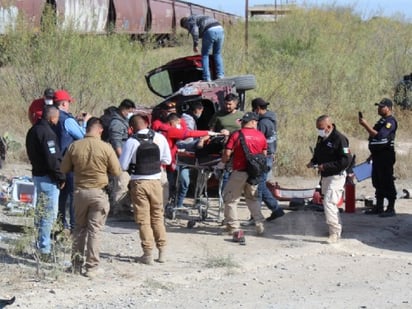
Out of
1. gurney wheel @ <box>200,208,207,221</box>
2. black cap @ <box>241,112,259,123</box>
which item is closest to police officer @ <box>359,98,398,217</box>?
black cap @ <box>241,112,259,123</box>

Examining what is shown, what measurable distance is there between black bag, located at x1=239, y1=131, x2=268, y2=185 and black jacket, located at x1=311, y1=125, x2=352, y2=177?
0.78 meters

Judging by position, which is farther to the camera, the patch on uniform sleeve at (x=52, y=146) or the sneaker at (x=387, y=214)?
the sneaker at (x=387, y=214)

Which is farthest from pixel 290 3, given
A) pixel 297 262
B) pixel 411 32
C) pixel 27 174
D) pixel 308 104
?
pixel 297 262

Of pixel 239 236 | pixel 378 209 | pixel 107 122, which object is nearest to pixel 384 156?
pixel 378 209

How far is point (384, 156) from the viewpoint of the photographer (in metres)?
11.9

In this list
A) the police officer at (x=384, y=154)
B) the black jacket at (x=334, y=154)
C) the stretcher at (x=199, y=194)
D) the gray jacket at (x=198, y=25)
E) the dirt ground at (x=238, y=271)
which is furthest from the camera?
the gray jacket at (x=198, y=25)

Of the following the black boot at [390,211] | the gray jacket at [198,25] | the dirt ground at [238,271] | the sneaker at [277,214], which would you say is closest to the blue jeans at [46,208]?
the dirt ground at [238,271]

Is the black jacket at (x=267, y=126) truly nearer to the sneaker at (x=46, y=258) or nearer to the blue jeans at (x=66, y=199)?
the blue jeans at (x=66, y=199)

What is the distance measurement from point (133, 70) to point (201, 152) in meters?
9.85

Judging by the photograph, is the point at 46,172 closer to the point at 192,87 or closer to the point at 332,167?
the point at 332,167

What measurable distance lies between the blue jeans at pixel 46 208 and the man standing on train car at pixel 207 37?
5153 millimetres

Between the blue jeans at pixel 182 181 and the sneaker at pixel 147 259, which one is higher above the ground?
the blue jeans at pixel 182 181

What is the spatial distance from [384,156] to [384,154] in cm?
3

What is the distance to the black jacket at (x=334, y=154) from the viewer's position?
1020cm
